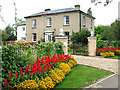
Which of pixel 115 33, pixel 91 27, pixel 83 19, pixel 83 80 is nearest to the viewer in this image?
pixel 83 80

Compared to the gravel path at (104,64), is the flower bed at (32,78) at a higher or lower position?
higher

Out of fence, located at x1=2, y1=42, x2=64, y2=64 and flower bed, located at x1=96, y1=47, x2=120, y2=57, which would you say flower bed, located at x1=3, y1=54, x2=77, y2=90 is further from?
flower bed, located at x1=96, y1=47, x2=120, y2=57

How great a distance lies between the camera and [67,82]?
17.0 feet

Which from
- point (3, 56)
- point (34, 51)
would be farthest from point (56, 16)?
point (3, 56)

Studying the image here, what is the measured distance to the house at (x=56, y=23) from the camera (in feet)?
75.6

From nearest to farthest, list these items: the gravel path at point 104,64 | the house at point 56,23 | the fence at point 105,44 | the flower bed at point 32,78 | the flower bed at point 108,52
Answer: the flower bed at point 32,78, the gravel path at point 104,64, the flower bed at point 108,52, the fence at point 105,44, the house at point 56,23

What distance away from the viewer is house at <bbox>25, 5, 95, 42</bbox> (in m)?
23.0

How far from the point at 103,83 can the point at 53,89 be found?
1861 millimetres

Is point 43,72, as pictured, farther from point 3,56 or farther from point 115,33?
point 115,33

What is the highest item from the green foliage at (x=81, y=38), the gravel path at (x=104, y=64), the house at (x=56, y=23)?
the house at (x=56, y=23)

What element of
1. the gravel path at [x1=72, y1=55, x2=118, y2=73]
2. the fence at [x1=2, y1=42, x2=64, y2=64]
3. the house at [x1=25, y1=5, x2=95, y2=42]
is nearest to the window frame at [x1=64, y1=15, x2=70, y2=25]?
the house at [x1=25, y1=5, x2=95, y2=42]

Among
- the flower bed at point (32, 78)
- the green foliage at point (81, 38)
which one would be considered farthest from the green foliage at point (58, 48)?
the green foliage at point (81, 38)

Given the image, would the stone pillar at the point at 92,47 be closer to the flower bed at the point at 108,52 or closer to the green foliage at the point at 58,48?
the flower bed at the point at 108,52

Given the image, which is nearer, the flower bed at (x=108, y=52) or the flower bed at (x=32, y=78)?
the flower bed at (x=32, y=78)
